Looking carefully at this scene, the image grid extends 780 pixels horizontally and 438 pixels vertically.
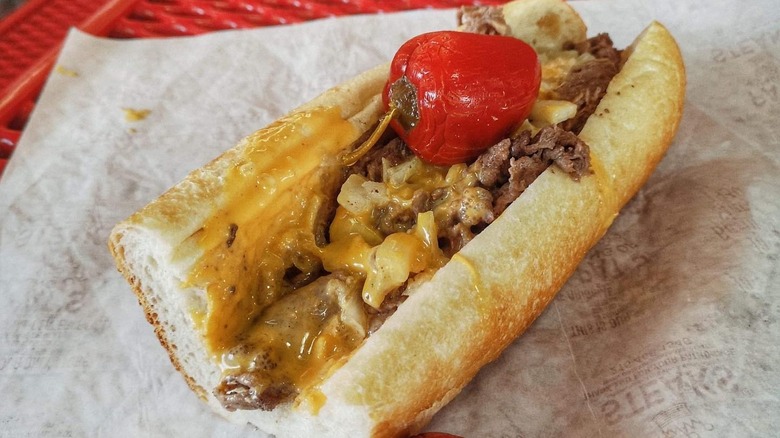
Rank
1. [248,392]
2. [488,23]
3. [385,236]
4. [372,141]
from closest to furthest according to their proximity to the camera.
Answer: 1. [248,392]
2. [385,236]
3. [372,141]
4. [488,23]

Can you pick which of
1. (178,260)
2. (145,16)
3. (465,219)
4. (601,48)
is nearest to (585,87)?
(601,48)

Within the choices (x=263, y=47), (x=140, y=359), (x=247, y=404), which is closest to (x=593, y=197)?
(x=247, y=404)

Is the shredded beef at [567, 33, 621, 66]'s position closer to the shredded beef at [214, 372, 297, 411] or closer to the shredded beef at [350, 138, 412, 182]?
the shredded beef at [350, 138, 412, 182]

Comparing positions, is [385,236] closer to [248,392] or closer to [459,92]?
[459,92]

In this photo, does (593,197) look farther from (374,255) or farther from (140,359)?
(140,359)

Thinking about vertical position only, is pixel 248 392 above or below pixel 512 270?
below

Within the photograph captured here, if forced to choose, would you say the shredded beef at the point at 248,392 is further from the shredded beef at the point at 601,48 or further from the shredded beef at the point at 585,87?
the shredded beef at the point at 601,48

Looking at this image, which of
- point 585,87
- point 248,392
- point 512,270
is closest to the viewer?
point 248,392
